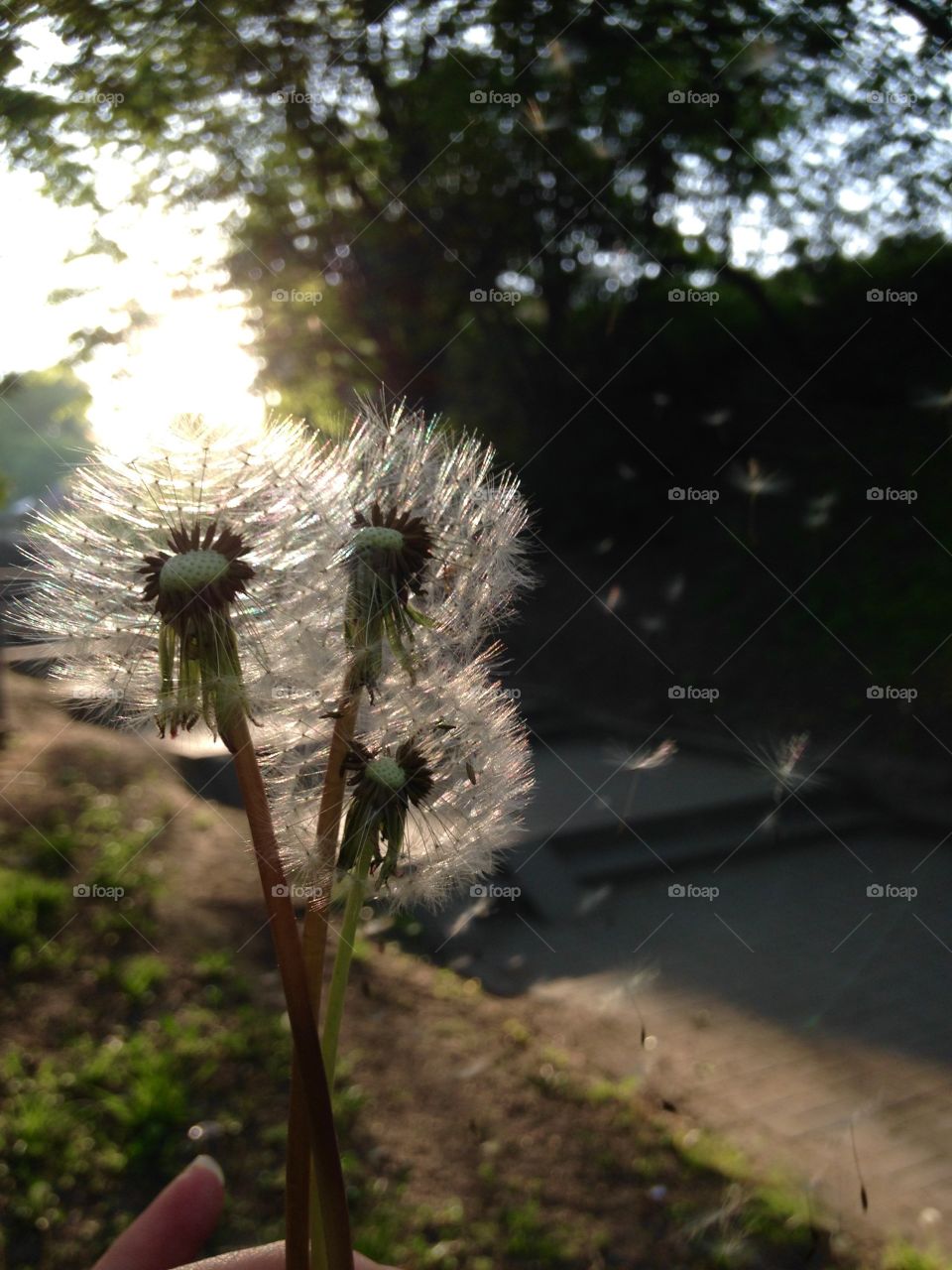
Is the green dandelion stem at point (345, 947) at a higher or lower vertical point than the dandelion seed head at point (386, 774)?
lower

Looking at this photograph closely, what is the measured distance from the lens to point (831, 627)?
101 inches

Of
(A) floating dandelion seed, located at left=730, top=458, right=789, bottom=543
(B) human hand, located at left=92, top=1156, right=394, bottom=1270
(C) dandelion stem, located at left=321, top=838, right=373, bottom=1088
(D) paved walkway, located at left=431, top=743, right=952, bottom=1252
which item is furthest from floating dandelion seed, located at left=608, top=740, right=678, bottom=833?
(C) dandelion stem, located at left=321, top=838, right=373, bottom=1088

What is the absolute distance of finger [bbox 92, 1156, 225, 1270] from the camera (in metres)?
0.83

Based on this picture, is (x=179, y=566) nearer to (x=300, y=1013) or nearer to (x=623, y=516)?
(x=300, y=1013)

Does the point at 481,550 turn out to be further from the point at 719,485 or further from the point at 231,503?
the point at 719,485

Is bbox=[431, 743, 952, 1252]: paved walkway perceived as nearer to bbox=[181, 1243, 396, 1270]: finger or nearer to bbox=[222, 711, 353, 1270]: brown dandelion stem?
bbox=[181, 1243, 396, 1270]: finger

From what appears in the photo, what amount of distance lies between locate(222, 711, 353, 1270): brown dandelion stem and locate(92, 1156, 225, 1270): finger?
401 millimetres

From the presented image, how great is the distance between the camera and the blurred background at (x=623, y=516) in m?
1.58

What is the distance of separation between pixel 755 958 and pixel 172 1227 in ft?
5.01

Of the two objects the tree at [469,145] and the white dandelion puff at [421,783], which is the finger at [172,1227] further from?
the tree at [469,145]

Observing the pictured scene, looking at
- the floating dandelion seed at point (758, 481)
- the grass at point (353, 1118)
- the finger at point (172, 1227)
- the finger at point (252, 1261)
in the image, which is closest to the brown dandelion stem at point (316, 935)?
the finger at point (252, 1261)

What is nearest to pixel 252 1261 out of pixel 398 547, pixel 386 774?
pixel 386 774

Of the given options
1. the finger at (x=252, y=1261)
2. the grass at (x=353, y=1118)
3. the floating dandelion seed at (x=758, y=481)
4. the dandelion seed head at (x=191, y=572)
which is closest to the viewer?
the dandelion seed head at (x=191, y=572)

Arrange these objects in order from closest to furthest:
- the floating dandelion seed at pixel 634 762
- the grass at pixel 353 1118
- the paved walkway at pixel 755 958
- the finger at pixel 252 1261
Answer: the finger at pixel 252 1261 < the grass at pixel 353 1118 < the paved walkway at pixel 755 958 < the floating dandelion seed at pixel 634 762
